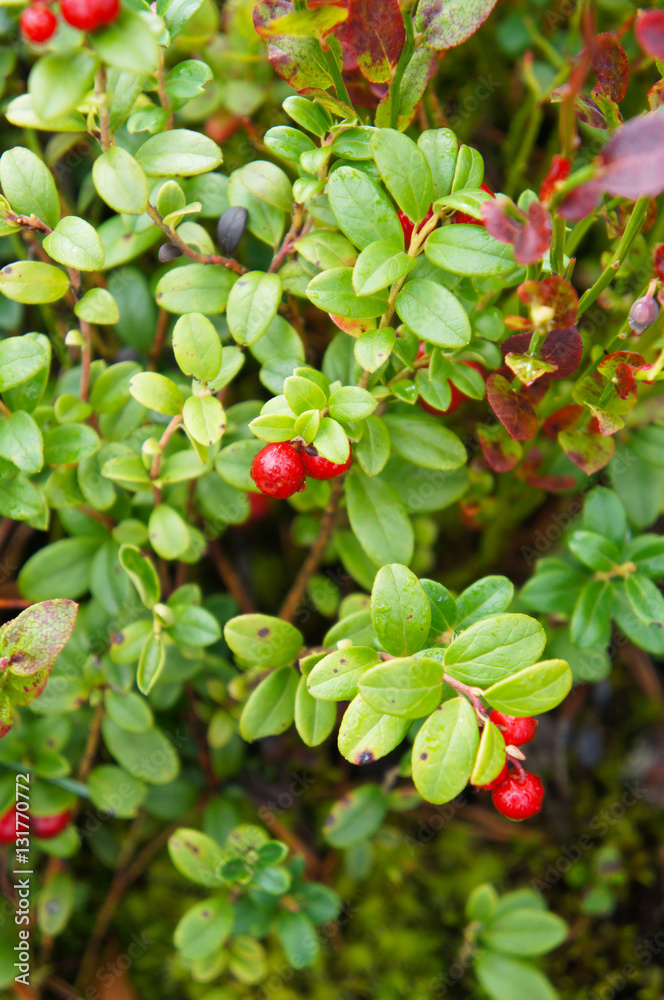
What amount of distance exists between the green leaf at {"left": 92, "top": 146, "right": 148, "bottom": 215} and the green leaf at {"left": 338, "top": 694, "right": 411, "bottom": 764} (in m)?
0.78

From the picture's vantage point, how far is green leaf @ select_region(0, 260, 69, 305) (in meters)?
1.18

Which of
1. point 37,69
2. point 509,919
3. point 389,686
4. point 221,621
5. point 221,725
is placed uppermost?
point 37,69

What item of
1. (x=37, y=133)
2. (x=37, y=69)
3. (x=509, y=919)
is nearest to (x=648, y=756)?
(x=509, y=919)

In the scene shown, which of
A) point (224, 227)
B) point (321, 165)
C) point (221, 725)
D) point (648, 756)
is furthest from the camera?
point (648, 756)

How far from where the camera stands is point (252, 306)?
1.21m

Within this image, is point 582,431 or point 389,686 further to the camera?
point 582,431

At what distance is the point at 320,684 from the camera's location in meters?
1.03

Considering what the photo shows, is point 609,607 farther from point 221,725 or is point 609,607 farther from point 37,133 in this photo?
point 37,133

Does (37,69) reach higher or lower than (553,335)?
higher

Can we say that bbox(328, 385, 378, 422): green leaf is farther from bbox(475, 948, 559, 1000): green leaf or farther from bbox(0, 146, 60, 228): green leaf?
bbox(475, 948, 559, 1000): green leaf

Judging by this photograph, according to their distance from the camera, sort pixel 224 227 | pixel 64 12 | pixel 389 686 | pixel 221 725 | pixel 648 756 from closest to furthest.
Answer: pixel 64 12 → pixel 389 686 → pixel 224 227 → pixel 221 725 → pixel 648 756

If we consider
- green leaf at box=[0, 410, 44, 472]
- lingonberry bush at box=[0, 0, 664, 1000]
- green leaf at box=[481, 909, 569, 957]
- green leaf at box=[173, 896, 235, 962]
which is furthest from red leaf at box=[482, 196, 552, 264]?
green leaf at box=[481, 909, 569, 957]

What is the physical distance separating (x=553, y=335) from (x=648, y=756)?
163 cm

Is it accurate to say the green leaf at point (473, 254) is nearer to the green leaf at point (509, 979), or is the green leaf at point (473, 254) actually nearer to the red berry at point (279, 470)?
the red berry at point (279, 470)
